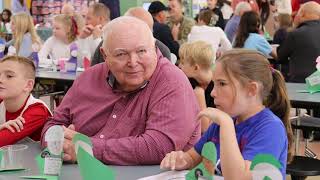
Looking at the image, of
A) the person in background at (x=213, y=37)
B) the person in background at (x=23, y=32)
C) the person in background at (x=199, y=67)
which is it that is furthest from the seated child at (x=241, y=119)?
the person in background at (x=213, y=37)

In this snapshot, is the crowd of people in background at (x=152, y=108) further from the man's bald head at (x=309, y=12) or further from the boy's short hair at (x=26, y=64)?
the man's bald head at (x=309, y=12)

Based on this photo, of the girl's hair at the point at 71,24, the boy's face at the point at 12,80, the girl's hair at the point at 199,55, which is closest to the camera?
the boy's face at the point at 12,80

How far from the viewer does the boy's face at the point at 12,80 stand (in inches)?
100

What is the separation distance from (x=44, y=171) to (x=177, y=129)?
0.51 m

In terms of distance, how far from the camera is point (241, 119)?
1894mm

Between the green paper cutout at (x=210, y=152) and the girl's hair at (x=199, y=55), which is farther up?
the green paper cutout at (x=210, y=152)

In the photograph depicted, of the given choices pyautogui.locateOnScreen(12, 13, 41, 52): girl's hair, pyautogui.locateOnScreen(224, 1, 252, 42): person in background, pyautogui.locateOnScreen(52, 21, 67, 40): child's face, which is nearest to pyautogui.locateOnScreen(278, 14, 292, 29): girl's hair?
pyautogui.locateOnScreen(224, 1, 252, 42): person in background

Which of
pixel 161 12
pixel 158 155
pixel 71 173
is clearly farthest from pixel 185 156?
pixel 161 12

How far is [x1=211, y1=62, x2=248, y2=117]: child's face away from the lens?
184 centimetres

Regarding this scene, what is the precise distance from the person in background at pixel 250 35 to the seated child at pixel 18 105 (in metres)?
4.69

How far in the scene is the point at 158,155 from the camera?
80.6 inches

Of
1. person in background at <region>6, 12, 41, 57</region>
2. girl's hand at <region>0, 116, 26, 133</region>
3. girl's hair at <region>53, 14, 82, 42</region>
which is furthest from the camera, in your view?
person in background at <region>6, 12, 41, 57</region>

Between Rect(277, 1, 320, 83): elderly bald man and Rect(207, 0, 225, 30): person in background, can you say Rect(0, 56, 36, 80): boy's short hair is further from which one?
Rect(207, 0, 225, 30): person in background

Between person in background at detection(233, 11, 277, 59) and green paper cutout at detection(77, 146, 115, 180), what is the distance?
5513 mm
